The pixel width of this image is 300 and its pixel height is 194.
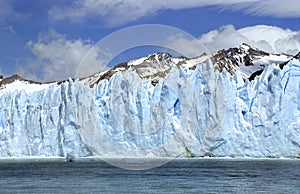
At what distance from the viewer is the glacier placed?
4641 cm

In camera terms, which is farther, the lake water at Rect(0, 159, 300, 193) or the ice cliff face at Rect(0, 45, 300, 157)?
the ice cliff face at Rect(0, 45, 300, 157)

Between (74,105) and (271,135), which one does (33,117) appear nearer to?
(74,105)

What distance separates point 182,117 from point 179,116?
0.50 m

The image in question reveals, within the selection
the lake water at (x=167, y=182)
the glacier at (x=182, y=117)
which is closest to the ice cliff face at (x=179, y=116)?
the glacier at (x=182, y=117)

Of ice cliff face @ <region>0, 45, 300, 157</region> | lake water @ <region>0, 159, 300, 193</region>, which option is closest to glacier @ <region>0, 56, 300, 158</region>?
ice cliff face @ <region>0, 45, 300, 157</region>

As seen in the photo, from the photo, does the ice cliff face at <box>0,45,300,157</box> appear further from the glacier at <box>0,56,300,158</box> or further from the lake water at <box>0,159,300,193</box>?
the lake water at <box>0,159,300,193</box>

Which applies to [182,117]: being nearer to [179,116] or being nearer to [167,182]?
[179,116]

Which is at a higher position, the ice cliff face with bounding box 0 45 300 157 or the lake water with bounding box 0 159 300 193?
the ice cliff face with bounding box 0 45 300 157

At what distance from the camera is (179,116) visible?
49219 mm

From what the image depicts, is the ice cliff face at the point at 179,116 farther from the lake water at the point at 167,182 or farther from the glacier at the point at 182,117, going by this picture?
the lake water at the point at 167,182

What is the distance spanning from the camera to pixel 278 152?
45.8 metres

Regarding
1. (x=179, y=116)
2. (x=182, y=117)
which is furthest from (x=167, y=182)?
(x=179, y=116)

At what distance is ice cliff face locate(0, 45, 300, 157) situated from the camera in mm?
46406

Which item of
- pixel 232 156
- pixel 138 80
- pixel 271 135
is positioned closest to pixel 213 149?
pixel 232 156
